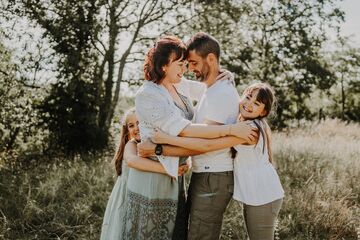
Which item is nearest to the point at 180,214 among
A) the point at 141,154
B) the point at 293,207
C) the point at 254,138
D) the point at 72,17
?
the point at 141,154

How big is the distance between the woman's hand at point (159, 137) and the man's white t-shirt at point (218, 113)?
27 centimetres

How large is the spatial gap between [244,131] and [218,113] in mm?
209

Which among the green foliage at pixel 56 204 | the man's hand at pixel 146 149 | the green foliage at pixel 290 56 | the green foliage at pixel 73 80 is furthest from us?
the green foliage at pixel 290 56

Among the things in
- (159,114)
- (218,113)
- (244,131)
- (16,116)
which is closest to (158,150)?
(159,114)

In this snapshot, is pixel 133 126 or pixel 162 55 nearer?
pixel 162 55

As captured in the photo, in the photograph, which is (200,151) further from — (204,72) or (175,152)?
(204,72)

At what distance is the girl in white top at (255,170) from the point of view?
3.02 meters

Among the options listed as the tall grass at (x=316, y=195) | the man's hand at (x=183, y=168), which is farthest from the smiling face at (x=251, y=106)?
the tall grass at (x=316, y=195)

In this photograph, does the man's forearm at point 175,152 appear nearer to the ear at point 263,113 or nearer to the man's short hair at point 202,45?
the ear at point 263,113

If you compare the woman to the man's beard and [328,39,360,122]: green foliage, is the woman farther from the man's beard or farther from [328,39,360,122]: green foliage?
[328,39,360,122]: green foliage

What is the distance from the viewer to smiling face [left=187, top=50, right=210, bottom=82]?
312 cm

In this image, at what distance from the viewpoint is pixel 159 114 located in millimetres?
2990

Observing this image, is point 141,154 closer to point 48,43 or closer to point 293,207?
point 293,207

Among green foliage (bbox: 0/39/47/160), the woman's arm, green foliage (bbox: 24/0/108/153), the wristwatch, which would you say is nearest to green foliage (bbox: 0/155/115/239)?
the wristwatch
